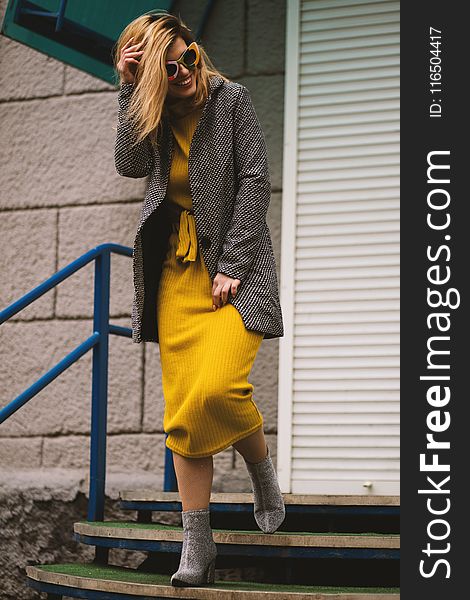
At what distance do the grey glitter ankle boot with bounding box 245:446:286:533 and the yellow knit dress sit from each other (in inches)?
7.5

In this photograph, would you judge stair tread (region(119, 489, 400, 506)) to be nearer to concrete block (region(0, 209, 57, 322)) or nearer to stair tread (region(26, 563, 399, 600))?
stair tread (region(26, 563, 399, 600))

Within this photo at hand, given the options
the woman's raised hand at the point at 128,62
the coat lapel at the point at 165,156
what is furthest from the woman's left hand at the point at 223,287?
the woman's raised hand at the point at 128,62

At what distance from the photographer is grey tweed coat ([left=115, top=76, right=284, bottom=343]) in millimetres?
3387

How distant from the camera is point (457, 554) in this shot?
297cm

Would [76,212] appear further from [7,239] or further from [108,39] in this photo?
[108,39]

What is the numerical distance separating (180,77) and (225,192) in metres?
0.38

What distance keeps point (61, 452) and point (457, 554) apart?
312 centimetres

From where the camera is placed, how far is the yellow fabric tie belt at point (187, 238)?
344 centimetres

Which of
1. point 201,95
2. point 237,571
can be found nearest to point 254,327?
point 201,95

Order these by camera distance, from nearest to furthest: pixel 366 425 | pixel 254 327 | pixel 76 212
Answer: pixel 254 327 < pixel 366 425 < pixel 76 212

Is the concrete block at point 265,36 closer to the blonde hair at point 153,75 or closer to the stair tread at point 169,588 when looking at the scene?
the blonde hair at point 153,75

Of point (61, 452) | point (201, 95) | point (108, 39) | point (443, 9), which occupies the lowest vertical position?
point (61, 452)

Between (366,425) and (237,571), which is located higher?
(366,425)

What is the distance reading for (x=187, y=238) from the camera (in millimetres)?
3453
